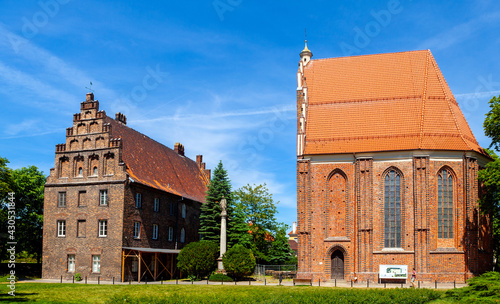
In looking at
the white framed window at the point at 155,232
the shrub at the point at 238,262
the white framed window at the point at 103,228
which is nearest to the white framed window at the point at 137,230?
the white framed window at the point at 103,228

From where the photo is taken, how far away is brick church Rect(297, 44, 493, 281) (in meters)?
39.6

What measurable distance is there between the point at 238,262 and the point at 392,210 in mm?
12794

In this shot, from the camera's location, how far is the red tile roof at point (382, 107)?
41656 mm

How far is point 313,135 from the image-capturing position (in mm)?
43875

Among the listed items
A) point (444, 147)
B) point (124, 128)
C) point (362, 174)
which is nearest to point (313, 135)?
point (362, 174)

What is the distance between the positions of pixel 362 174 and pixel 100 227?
21.5 m

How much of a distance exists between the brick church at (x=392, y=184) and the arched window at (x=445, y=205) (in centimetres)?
8

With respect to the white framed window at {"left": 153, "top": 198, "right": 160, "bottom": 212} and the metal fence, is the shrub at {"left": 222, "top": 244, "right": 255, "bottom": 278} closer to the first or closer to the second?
the metal fence

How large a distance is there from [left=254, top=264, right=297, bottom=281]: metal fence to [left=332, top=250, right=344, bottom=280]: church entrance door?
629 centimetres

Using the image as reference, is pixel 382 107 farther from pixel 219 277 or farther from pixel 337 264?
pixel 219 277

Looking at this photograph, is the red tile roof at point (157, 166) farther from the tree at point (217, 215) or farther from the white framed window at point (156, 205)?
the tree at point (217, 215)

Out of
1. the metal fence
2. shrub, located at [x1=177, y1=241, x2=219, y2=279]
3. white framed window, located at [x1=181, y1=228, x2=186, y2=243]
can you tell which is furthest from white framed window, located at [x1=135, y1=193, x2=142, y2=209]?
the metal fence

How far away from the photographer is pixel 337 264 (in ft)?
136

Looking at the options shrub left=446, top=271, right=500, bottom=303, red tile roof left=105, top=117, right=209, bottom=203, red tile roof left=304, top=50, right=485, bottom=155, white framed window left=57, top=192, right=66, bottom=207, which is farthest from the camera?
red tile roof left=105, top=117, right=209, bottom=203
